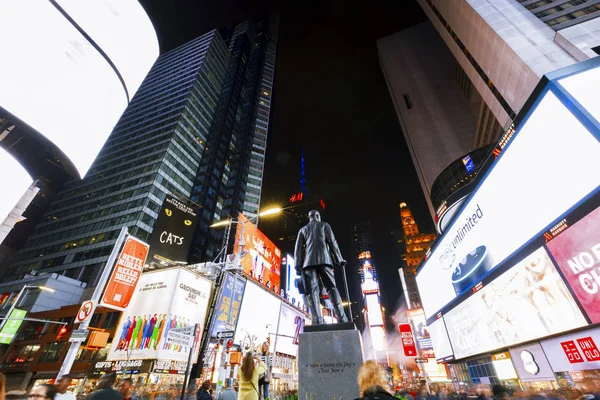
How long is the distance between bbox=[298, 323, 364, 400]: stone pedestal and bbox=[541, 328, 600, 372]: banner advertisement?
36.7ft

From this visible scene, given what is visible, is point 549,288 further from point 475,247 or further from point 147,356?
point 147,356

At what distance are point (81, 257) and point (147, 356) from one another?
3961cm

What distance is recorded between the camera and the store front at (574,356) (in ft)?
32.6

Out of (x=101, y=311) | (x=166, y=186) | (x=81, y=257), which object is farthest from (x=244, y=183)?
(x=101, y=311)

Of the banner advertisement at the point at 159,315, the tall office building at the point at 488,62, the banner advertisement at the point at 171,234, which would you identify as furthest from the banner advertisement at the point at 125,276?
the tall office building at the point at 488,62

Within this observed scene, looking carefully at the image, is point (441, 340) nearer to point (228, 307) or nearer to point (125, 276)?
point (228, 307)

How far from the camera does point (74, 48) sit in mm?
4027

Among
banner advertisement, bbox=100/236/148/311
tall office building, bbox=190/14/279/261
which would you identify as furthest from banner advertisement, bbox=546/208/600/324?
tall office building, bbox=190/14/279/261

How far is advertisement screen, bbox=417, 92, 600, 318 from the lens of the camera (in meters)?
9.45

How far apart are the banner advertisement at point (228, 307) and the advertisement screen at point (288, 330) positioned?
29.4 ft

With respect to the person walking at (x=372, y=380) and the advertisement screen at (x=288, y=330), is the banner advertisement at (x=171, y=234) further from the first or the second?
the person walking at (x=372, y=380)

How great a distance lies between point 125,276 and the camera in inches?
619

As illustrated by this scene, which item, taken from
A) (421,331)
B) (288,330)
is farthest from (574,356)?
(421,331)

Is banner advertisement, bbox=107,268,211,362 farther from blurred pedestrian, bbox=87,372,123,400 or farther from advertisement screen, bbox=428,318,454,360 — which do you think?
→ advertisement screen, bbox=428,318,454,360
